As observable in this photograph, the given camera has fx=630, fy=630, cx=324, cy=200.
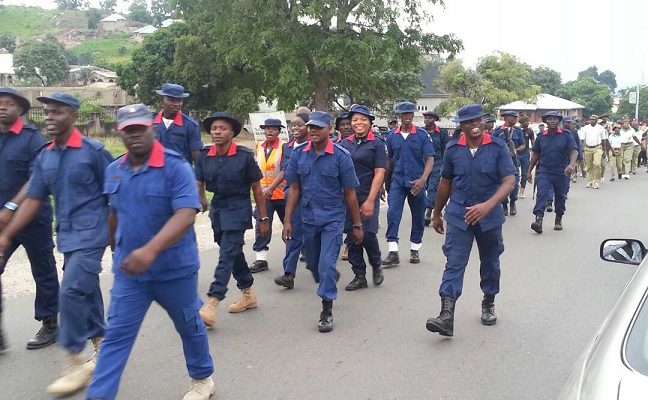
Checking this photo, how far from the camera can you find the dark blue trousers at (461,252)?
5.02 m

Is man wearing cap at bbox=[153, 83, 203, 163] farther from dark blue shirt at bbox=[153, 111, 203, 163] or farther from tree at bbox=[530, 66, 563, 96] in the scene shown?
tree at bbox=[530, 66, 563, 96]

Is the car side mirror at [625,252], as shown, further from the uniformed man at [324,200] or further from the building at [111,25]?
the building at [111,25]

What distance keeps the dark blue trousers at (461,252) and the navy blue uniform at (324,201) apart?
919 millimetres

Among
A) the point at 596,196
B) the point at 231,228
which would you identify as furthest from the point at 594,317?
the point at 596,196

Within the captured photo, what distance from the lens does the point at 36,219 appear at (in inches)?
189

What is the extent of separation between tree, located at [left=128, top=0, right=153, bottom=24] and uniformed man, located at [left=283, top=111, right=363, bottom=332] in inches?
6682

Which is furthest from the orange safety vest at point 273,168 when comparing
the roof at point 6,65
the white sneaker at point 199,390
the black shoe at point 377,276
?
the roof at point 6,65

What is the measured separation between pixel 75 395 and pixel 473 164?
3370 millimetres

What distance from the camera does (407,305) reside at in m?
6.00

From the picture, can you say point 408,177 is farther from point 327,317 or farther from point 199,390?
point 199,390

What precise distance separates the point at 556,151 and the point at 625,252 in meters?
7.08

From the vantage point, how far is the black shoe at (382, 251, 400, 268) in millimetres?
7590

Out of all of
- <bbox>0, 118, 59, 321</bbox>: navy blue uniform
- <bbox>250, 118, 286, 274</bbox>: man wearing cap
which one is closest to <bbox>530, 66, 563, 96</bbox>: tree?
<bbox>250, 118, 286, 274</bbox>: man wearing cap

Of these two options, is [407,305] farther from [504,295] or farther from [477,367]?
[477,367]
